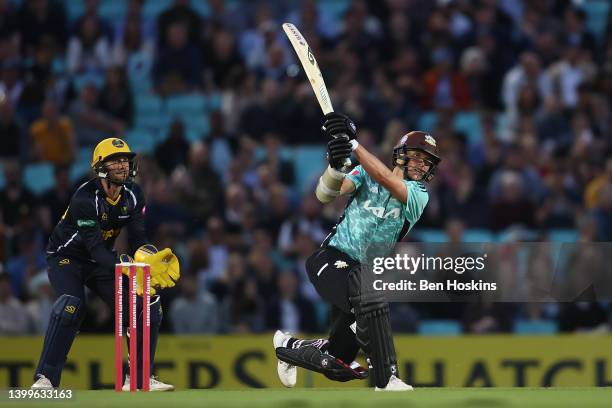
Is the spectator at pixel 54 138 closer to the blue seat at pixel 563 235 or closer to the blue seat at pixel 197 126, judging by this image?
the blue seat at pixel 197 126

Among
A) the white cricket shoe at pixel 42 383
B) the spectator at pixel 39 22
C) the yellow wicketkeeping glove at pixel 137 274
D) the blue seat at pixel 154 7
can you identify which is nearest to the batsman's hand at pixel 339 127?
the yellow wicketkeeping glove at pixel 137 274

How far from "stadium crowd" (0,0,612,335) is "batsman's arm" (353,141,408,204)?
5.03 metres

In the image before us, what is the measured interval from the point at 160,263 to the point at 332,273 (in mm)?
1234

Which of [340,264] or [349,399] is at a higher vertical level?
[340,264]

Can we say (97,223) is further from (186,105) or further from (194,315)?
(186,105)

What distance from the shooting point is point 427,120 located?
17.5 meters

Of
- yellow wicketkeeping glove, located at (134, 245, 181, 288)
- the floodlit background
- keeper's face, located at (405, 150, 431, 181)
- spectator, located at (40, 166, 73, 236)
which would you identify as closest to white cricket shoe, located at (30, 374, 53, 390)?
yellow wicketkeeping glove, located at (134, 245, 181, 288)

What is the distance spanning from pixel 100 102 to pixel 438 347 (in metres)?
5.81

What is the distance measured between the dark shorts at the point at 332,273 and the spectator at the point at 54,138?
7418 mm

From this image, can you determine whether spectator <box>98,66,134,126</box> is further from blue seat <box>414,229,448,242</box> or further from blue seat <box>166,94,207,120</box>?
blue seat <box>414,229,448,242</box>

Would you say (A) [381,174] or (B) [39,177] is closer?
(A) [381,174]

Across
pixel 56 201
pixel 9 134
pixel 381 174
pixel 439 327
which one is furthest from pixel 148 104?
pixel 381 174

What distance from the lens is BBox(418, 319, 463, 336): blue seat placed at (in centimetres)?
1536

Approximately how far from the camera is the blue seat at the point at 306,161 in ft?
55.5
